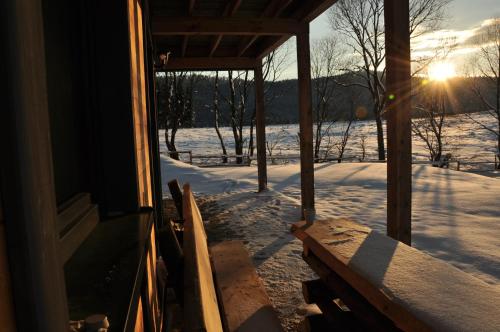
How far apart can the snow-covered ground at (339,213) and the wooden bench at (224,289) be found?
57 cm

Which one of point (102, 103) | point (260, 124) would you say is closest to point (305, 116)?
point (260, 124)

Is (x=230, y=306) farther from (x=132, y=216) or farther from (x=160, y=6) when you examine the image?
(x=160, y=6)

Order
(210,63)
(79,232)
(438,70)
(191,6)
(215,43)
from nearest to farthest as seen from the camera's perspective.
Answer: (79,232)
(191,6)
(215,43)
(210,63)
(438,70)

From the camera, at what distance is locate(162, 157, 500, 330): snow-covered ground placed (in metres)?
4.11

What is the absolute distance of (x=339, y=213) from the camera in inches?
265

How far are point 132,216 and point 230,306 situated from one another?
1.11 m

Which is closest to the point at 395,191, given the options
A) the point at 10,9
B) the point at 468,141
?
the point at 10,9

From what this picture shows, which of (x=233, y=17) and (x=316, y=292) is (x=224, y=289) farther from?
(x=233, y=17)

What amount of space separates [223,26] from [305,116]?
2.03 meters

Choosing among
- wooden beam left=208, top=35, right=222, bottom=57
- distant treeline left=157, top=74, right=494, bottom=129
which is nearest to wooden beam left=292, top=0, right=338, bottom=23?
wooden beam left=208, top=35, right=222, bottom=57

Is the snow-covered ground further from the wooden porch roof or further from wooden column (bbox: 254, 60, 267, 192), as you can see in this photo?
the wooden porch roof

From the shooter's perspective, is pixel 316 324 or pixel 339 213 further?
pixel 339 213

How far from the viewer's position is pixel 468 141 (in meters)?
37.7

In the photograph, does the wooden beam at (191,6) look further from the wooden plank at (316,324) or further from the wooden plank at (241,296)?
the wooden plank at (316,324)
